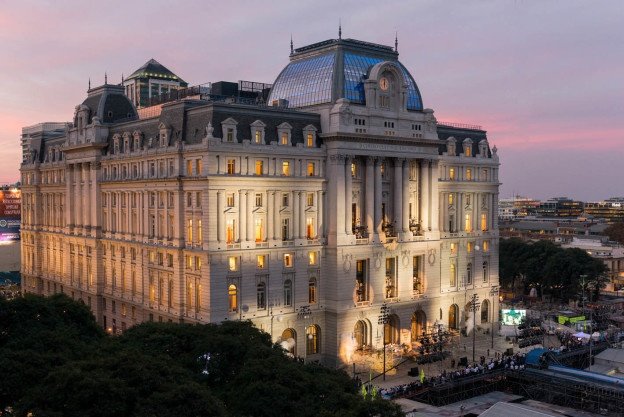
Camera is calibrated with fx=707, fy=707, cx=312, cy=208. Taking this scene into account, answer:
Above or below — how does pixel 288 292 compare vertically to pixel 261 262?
below

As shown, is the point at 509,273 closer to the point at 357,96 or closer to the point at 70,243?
the point at 357,96

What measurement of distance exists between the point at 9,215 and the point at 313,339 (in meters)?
116

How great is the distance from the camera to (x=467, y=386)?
83562 millimetres

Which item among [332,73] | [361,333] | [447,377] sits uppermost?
[332,73]

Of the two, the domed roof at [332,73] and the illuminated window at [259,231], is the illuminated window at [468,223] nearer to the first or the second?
the domed roof at [332,73]

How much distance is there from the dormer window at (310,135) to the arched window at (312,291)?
1835 cm

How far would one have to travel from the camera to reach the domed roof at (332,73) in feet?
330

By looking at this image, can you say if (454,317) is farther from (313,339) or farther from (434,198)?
(313,339)

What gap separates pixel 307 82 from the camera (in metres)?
105

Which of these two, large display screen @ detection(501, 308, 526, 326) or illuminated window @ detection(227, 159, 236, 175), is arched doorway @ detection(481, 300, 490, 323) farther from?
illuminated window @ detection(227, 159, 236, 175)

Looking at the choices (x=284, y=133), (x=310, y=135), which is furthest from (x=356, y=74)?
(x=284, y=133)

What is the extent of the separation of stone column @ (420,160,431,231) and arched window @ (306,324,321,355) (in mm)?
23675

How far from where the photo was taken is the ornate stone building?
3526 inches

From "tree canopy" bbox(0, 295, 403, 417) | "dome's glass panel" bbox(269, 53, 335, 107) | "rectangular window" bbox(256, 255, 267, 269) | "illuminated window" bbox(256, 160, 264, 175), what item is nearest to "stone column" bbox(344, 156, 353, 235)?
"dome's glass panel" bbox(269, 53, 335, 107)
